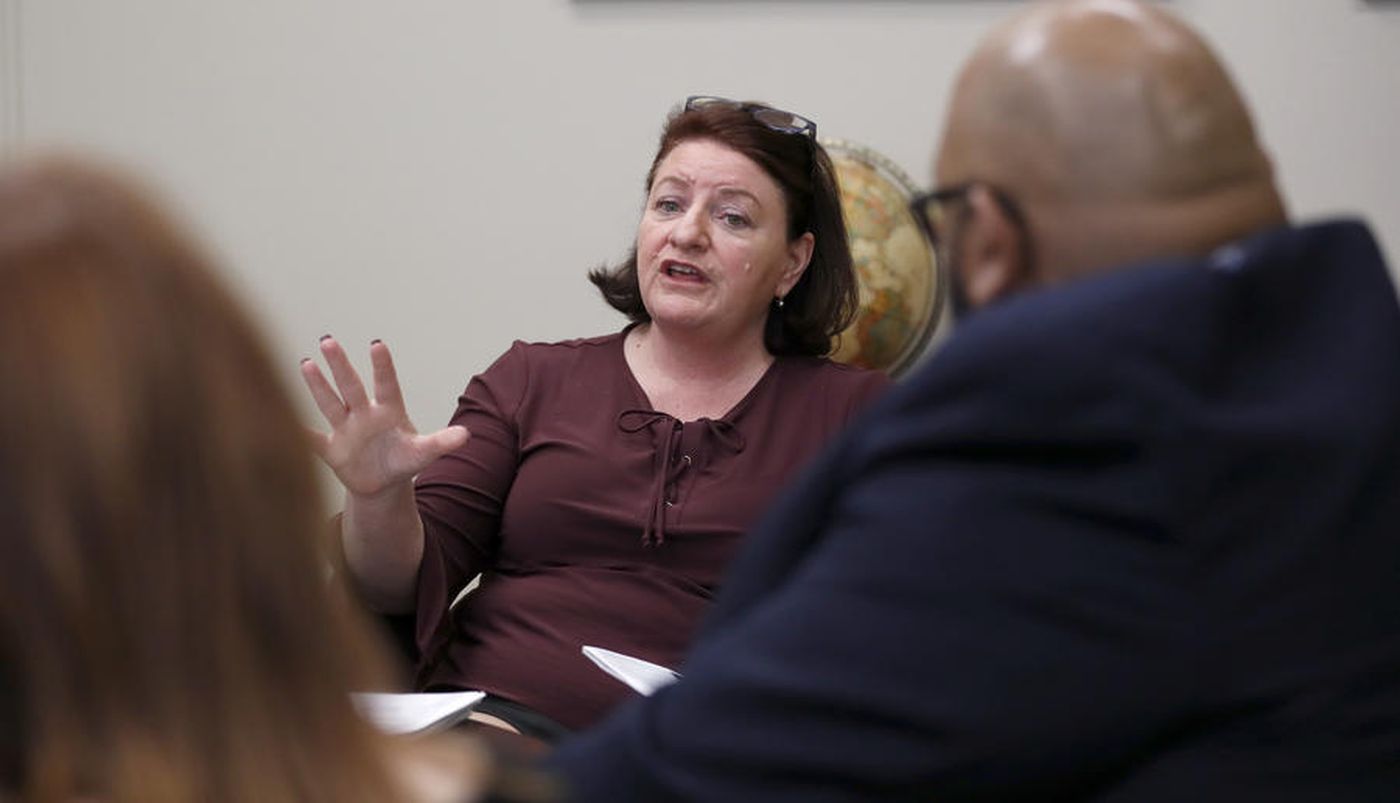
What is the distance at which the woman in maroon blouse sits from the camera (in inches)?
99.2

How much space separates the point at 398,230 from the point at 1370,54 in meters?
2.17

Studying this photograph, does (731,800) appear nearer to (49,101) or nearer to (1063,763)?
(1063,763)

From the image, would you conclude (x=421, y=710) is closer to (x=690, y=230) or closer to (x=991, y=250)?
(x=991, y=250)

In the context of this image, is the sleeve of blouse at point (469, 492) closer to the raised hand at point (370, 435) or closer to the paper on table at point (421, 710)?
the raised hand at point (370, 435)

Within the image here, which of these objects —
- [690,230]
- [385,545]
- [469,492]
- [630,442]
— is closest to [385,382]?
[385,545]

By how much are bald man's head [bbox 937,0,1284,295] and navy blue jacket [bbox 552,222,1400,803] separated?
91mm

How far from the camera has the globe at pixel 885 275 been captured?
10.8 feet

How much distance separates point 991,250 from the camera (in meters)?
1.38

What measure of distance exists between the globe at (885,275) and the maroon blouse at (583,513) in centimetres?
40

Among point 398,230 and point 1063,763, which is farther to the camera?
point 398,230

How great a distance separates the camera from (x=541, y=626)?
2.59 meters

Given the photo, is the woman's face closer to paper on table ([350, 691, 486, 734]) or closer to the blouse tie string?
the blouse tie string

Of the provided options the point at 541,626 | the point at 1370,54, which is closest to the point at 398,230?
the point at 541,626

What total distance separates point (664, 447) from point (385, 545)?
490mm
